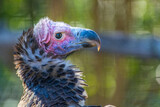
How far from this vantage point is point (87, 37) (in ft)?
4.64

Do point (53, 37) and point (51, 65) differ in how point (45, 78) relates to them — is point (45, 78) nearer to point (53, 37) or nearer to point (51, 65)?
point (51, 65)

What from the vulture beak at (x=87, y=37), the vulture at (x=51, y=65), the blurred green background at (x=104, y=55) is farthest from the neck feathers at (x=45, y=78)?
the blurred green background at (x=104, y=55)

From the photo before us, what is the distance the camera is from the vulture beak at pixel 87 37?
4.58 ft

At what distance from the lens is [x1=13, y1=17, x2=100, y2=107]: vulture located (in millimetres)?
1302

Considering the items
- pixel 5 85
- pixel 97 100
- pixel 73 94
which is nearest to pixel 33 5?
pixel 5 85

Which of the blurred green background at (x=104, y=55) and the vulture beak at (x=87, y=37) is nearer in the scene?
the vulture beak at (x=87, y=37)

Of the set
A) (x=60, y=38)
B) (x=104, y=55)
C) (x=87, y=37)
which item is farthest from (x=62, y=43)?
(x=104, y=55)

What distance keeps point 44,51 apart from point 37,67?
0.33 ft

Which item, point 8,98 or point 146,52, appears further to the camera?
point 8,98

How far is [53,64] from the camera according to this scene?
1.40 metres

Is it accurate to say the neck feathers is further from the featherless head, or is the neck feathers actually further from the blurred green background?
the blurred green background

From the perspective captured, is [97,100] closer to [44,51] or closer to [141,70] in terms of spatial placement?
[141,70]

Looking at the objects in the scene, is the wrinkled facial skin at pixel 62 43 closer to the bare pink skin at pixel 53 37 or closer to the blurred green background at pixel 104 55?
the bare pink skin at pixel 53 37

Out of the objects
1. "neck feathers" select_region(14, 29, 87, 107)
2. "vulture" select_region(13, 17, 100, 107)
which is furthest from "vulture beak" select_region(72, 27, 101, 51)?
"neck feathers" select_region(14, 29, 87, 107)
